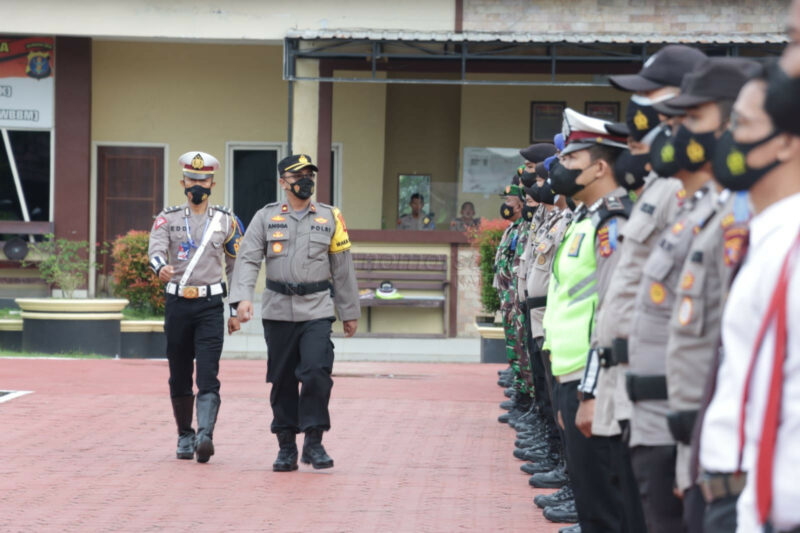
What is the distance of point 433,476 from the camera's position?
8945mm

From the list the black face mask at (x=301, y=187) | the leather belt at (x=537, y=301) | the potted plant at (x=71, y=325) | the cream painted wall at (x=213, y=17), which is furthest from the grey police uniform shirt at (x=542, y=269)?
the cream painted wall at (x=213, y=17)

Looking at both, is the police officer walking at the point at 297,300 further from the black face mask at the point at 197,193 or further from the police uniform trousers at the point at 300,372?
the black face mask at the point at 197,193

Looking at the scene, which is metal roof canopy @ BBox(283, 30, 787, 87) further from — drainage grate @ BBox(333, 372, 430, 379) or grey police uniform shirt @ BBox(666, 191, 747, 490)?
grey police uniform shirt @ BBox(666, 191, 747, 490)

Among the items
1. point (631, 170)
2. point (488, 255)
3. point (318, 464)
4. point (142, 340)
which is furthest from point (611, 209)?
point (142, 340)

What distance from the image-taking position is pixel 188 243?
381 inches

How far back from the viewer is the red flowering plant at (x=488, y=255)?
690 inches

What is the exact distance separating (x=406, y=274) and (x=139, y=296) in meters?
4.33

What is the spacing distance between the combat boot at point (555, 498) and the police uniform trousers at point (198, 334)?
112 inches

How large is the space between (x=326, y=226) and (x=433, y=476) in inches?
76.3

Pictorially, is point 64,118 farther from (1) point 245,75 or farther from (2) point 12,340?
(2) point 12,340

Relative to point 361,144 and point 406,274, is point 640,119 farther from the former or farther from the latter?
point 361,144

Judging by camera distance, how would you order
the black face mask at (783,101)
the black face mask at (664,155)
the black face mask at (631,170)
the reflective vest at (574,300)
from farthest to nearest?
the reflective vest at (574,300), the black face mask at (631,170), the black face mask at (664,155), the black face mask at (783,101)

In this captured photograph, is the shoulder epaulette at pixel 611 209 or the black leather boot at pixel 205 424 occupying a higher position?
the shoulder epaulette at pixel 611 209

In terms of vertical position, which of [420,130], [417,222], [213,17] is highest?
[213,17]
